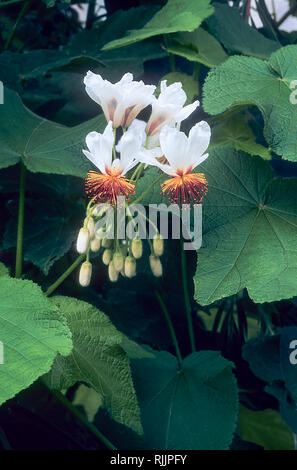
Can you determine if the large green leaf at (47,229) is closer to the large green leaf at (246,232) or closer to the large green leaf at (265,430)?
the large green leaf at (246,232)

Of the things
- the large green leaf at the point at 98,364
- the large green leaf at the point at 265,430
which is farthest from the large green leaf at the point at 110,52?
the large green leaf at the point at 265,430

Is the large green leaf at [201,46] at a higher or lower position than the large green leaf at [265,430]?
higher

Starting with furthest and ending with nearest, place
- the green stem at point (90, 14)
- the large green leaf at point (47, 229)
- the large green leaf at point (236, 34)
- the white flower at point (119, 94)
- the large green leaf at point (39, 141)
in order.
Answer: the green stem at point (90, 14)
the large green leaf at point (236, 34)
the large green leaf at point (47, 229)
the large green leaf at point (39, 141)
the white flower at point (119, 94)

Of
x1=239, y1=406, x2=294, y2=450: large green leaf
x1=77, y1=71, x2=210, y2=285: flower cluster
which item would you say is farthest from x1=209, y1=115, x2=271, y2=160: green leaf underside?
x1=239, y1=406, x2=294, y2=450: large green leaf

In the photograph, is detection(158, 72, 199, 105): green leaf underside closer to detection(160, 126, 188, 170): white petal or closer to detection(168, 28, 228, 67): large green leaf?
detection(168, 28, 228, 67): large green leaf

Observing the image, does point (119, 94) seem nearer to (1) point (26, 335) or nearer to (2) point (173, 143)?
(2) point (173, 143)
